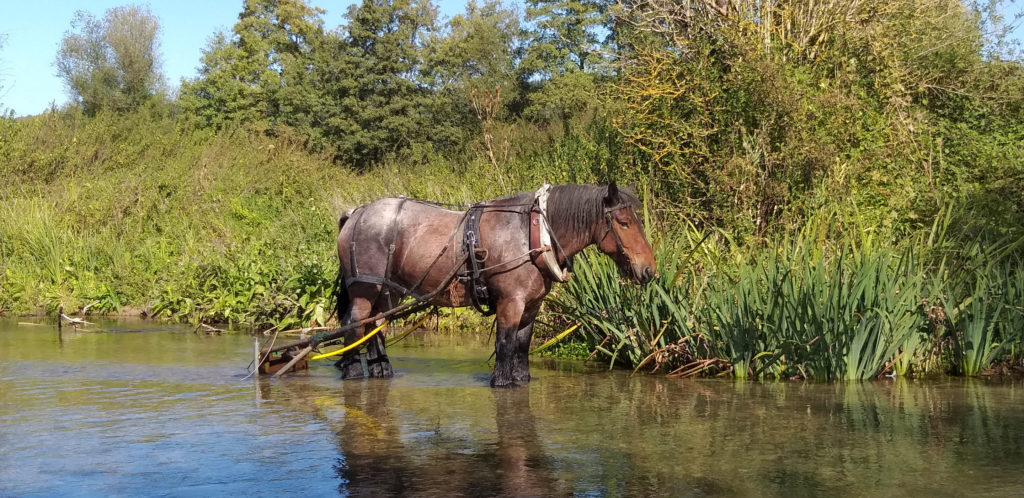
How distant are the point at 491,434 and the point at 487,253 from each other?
209 cm

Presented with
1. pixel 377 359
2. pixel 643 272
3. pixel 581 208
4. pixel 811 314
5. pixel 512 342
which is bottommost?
pixel 377 359

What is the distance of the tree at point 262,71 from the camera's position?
4153cm

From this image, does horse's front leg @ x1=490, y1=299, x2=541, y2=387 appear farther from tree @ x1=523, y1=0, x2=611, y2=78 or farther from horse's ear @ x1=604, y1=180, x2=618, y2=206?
tree @ x1=523, y1=0, x2=611, y2=78

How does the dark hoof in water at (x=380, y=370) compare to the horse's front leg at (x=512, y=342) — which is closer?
the horse's front leg at (x=512, y=342)

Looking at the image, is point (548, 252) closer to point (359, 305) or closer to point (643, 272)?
point (643, 272)

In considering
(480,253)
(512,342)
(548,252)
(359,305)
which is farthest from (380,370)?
(548,252)

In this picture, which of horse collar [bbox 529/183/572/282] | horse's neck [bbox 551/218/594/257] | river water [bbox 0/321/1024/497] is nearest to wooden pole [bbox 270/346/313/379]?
river water [bbox 0/321/1024/497]

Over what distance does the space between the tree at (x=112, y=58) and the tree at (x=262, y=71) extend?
245 cm

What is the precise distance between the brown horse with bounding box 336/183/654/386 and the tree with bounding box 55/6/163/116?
41460 mm

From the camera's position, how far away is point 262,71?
55.0 metres

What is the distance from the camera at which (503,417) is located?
23.2 feet

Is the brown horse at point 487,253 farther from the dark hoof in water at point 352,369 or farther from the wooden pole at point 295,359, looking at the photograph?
the wooden pole at point 295,359

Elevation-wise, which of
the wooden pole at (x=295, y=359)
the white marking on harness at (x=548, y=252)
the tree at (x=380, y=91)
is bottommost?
the wooden pole at (x=295, y=359)

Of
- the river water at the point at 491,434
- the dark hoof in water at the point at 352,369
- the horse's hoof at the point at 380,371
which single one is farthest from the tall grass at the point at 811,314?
the dark hoof in water at the point at 352,369
